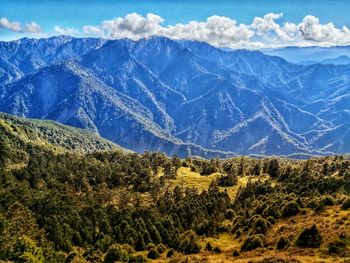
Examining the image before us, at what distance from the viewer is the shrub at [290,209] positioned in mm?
122562

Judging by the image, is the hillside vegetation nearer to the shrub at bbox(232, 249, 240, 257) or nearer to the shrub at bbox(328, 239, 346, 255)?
the shrub at bbox(328, 239, 346, 255)

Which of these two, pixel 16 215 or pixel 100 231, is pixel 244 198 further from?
pixel 16 215

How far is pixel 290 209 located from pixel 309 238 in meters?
36.8

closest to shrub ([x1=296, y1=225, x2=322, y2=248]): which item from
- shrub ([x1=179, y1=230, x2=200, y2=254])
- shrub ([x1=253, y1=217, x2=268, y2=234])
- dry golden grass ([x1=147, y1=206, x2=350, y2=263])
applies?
dry golden grass ([x1=147, y1=206, x2=350, y2=263])

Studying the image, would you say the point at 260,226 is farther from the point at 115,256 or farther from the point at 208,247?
the point at 115,256

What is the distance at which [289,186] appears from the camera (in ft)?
592

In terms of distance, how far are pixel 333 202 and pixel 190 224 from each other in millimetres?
55267

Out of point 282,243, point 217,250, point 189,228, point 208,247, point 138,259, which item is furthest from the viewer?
point 189,228

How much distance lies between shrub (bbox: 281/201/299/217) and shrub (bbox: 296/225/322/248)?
34.8m

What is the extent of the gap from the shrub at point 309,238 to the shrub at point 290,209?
114ft

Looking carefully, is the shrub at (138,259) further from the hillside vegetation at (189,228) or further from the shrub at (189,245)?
the shrub at (189,245)

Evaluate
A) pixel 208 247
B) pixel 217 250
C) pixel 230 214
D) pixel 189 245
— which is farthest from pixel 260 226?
pixel 230 214

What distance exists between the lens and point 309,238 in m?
87.3

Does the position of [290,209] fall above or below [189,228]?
above
